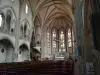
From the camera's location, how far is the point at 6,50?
57.2ft

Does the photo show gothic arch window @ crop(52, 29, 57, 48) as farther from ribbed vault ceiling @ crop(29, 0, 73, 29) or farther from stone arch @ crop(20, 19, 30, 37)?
stone arch @ crop(20, 19, 30, 37)

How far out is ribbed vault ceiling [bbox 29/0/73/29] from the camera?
→ 934 inches

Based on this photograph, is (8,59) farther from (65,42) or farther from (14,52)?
(65,42)

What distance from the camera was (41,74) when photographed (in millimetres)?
5223

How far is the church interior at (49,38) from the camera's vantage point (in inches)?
210

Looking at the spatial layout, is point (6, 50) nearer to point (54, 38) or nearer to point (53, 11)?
point (53, 11)

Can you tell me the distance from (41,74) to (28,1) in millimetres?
19220

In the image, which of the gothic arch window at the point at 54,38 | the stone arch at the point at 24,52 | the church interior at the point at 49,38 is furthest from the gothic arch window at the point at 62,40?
the stone arch at the point at 24,52

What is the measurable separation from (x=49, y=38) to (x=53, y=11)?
26.5ft

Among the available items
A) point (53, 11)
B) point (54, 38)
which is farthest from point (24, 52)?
point (54, 38)

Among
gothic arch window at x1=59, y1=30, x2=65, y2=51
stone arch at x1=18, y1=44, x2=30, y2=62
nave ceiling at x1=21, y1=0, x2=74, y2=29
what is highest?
nave ceiling at x1=21, y1=0, x2=74, y2=29

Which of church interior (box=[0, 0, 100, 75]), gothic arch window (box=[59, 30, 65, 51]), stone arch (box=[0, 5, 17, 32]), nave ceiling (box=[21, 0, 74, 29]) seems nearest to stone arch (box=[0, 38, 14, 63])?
church interior (box=[0, 0, 100, 75])

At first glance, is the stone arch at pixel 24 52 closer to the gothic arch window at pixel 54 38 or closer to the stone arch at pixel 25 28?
the stone arch at pixel 25 28

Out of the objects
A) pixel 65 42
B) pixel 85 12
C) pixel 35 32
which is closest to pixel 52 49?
pixel 65 42
